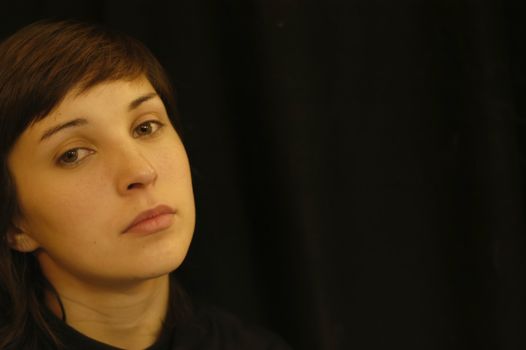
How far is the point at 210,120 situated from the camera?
1497 millimetres

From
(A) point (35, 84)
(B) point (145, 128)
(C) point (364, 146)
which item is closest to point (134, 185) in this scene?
(B) point (145, 128)

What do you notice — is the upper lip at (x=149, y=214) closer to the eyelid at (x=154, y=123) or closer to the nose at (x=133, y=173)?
the nose at (x=133, y=173)

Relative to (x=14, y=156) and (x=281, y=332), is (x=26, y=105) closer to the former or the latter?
(x=14, y=156)

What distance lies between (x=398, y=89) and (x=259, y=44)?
0.34 metres

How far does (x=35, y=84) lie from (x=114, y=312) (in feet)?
1.48

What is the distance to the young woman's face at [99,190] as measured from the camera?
41.5 inches

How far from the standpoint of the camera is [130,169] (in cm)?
105

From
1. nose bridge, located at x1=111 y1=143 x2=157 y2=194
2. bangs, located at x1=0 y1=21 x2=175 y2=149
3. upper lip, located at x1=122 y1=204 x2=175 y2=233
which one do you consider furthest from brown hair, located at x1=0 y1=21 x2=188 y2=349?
upper lip, located at x1=122 y1=204 x2=175 y2=233

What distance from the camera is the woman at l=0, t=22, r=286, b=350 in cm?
106

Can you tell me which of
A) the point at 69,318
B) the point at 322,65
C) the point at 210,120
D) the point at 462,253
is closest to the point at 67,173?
the point at 69,318

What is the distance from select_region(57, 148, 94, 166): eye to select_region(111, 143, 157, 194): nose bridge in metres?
0.06

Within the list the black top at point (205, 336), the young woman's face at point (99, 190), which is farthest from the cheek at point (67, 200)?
the black top at point (205, 336)

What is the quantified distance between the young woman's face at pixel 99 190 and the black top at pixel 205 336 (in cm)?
13

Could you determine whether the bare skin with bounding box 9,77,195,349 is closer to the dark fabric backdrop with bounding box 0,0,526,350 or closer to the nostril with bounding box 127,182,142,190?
the nostril with bounding box 127,182,142,190
